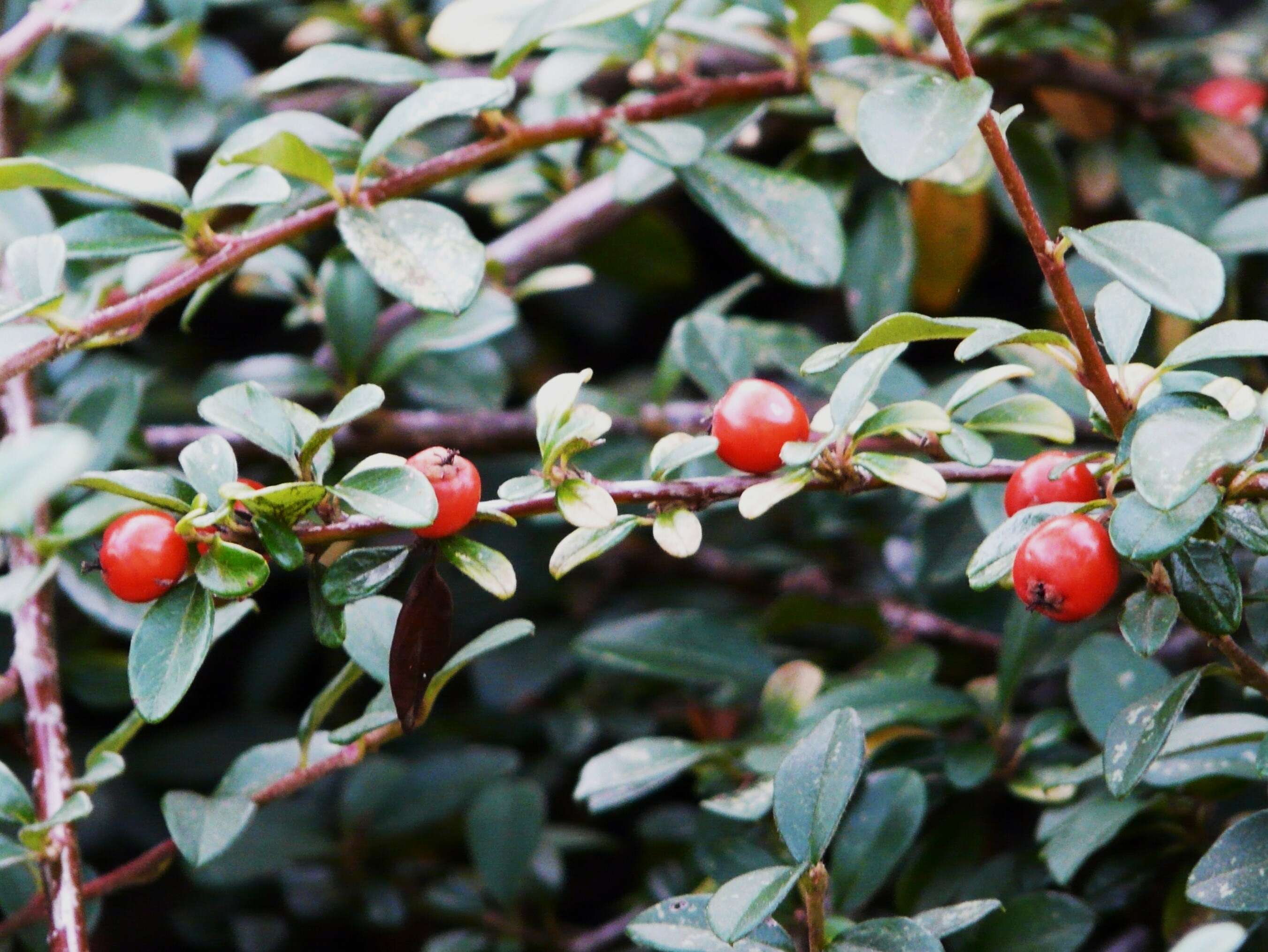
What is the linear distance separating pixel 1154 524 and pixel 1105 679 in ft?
1.42

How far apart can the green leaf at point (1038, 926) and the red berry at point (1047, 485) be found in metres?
0.37

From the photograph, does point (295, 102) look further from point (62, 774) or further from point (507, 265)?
point (62, 774)

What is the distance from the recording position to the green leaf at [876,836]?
3.44ft

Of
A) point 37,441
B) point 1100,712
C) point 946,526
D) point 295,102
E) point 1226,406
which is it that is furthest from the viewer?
point 295,102

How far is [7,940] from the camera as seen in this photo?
42.7 inches

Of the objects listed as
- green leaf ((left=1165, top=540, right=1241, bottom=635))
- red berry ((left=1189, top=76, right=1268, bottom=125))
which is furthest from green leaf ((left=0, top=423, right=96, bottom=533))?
red berry ((left=1189, top=76, right=1268, bottom=125))

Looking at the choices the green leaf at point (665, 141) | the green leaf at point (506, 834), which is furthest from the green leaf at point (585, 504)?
the green leaf at point (506, 834)

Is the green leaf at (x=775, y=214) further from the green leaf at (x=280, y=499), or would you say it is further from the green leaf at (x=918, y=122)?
the green leaf at (x=280, y=499)

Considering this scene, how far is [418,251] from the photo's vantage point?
3.17 feet

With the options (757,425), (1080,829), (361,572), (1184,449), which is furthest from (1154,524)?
(361,572)

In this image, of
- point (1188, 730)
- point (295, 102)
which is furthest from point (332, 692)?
point (295, 102)

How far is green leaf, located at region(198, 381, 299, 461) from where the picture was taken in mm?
812

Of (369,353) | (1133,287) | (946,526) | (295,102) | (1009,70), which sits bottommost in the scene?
(946,526)

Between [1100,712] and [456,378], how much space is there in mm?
817
